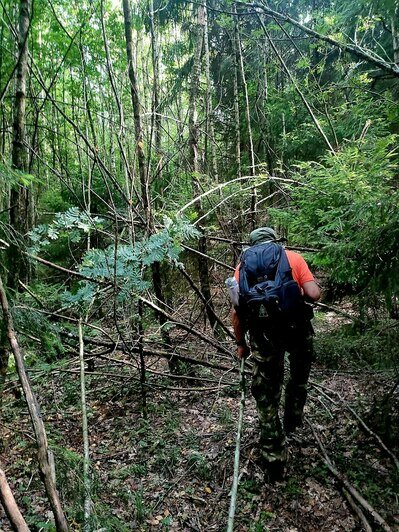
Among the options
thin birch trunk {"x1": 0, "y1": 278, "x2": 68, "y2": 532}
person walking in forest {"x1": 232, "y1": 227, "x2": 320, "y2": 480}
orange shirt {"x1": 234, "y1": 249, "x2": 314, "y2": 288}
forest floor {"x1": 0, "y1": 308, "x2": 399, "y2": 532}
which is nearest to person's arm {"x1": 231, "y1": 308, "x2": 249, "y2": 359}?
person walking in forest {"x1": 232, "y1": 227, "x2": 320, "y2": 480}

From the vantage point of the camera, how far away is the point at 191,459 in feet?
12.5

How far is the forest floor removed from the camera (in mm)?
2992

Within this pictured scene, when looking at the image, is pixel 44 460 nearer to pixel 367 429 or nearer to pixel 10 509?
pixel 10 509

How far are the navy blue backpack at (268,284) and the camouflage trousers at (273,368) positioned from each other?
A: 0.66ft

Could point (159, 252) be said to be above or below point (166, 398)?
above

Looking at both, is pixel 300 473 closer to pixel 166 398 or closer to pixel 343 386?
pixel 343 386

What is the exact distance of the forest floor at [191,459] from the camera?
2.99 m

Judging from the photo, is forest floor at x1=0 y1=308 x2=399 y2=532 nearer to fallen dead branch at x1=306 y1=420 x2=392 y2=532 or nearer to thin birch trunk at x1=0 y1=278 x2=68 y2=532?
fallen dead branch at x1=306 y1=420 x2=392 y2=532

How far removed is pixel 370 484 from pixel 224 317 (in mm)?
4939

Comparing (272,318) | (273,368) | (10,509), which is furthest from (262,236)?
(10,509)

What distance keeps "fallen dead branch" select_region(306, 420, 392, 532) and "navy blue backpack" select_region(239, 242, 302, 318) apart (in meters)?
1.45

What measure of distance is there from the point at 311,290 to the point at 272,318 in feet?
1.50

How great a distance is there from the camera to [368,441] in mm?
3738

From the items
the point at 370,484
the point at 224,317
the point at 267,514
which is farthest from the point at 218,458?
the point at 224,317
